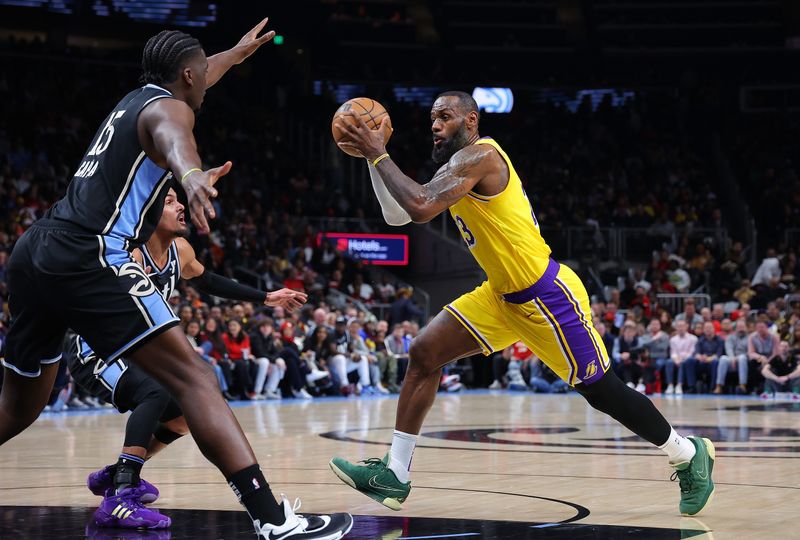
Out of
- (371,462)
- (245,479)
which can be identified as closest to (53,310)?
(245,479)

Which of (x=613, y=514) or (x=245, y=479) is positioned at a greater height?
(x=245, y=479)

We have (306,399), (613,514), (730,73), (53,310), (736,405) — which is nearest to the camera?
(53,310)

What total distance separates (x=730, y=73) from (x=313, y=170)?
11.3 meters

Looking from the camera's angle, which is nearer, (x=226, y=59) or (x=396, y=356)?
(x=226, y=59)

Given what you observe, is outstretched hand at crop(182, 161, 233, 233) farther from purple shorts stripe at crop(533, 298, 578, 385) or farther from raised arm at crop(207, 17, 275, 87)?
purple shorts stripe at crop(533, 298, 578, 385)

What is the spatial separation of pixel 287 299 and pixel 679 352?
40.7 ft

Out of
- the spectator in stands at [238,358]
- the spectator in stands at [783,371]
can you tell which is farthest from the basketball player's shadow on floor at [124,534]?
the spectator in stands at [783,371]

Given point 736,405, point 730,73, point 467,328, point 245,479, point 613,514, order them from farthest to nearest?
point 730,73 < point 736,405 < point 467,328 < point 613,514 < point 245,479

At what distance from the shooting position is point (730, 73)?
1136 inches

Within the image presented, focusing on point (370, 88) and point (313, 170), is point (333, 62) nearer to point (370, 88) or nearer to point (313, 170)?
point (370, 88)

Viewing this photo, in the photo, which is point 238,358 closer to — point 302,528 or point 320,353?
point 320,353

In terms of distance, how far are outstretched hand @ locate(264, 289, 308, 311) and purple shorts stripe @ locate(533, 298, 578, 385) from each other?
123 centimetres

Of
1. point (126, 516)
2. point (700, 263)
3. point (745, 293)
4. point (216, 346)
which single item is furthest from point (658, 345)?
point (126, 516)

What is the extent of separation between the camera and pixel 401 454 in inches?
222
